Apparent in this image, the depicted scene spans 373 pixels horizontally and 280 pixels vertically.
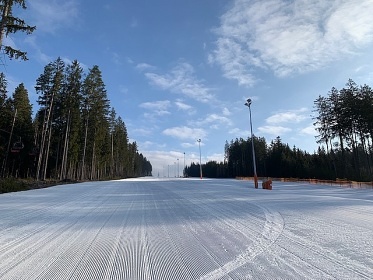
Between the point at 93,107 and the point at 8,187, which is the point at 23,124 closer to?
the point at 93,107

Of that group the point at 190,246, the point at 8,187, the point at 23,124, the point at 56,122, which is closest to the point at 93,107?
the point at 56,122

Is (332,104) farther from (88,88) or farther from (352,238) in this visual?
(352,238)

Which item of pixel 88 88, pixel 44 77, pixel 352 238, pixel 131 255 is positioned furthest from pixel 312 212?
pixel 88 88

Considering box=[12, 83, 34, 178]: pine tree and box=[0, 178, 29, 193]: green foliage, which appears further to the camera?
box=[12, 83, 34, 178]: pine tree

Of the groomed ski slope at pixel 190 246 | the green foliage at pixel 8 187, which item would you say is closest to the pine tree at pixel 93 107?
the green foliage at pixel 8 187

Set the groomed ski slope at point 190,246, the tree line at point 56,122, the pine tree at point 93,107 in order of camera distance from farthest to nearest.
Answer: the pine tree at point 93,107 < the tree line at point 56,122 < the groomed ski slope at point 190,246

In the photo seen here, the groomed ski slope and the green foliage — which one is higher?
the green foliage

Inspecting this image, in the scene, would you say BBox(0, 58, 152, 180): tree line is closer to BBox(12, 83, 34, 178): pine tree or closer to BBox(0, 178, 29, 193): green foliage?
BBox(12, 83, 34, 178): pine tree

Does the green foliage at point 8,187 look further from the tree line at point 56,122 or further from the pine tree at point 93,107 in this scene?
the pine tree at point 93,107

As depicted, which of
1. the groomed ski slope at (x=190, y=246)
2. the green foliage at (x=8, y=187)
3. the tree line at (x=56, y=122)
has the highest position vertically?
the tree line at (x=56, y=122)

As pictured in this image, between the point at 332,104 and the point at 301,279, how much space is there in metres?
58.7

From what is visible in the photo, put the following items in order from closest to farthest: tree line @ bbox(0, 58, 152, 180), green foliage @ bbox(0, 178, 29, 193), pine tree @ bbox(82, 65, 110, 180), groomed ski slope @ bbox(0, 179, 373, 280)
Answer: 1. groomed ski slope @ bbox(0, 179, 373, 280)
2. green foliage @ bbox(0, 178, 29, 193)
3. tree line @ bbox(0, 58, 152, 180)
4. pine tree @ bbox(82, 65, 110, 180)

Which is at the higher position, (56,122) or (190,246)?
(56,122)

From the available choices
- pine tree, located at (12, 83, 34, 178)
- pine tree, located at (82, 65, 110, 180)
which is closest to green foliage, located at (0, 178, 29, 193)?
pine tree, located at (82, 65, 110, 180)
